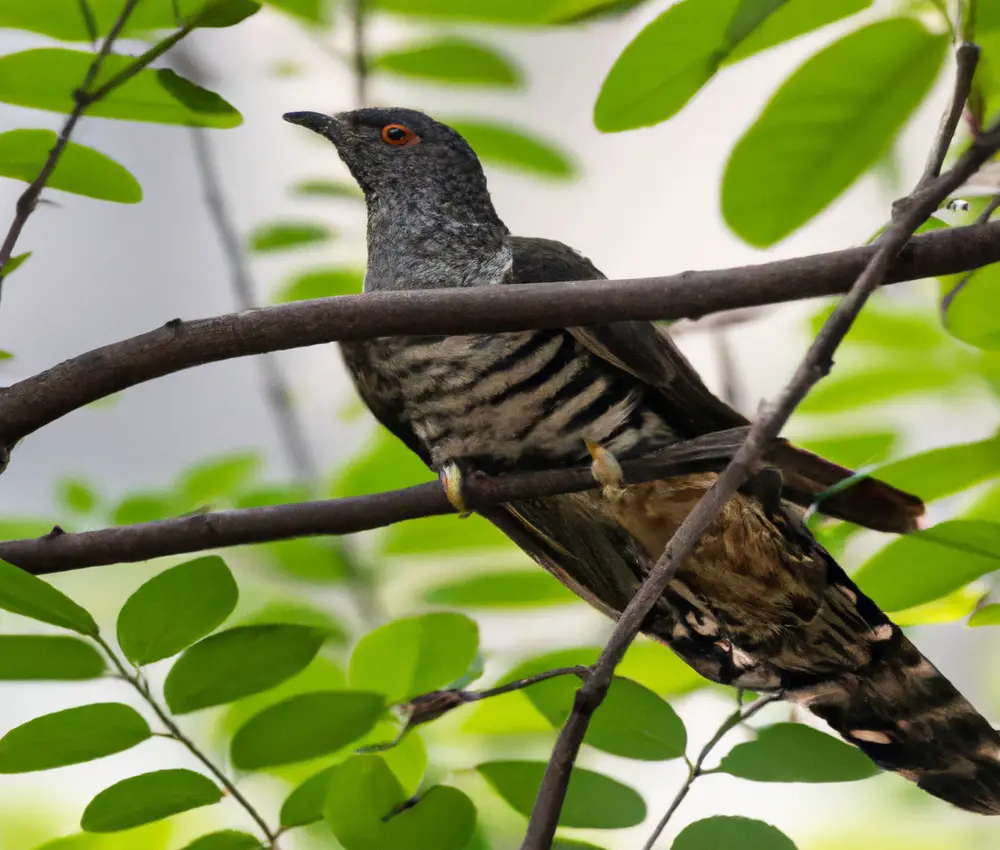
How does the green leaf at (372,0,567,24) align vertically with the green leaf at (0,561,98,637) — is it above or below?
above

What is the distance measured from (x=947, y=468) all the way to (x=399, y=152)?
1.24m

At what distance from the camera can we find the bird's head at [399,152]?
7.09 feet

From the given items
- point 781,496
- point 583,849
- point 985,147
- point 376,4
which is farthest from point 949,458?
point 376,4

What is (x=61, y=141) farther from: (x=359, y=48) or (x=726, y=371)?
(x=726, y=371)

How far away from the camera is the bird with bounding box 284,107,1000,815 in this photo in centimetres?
162

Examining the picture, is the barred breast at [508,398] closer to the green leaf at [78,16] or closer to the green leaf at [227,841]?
the green leaf at [78,16]

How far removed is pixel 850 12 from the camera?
130 cm

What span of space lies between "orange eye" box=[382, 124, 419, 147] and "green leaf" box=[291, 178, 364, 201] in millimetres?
177

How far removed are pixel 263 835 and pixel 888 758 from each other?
0.88 metres

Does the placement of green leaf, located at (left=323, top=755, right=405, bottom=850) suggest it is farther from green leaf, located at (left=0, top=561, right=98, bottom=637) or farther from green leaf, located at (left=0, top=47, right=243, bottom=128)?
green leaf, located at (left=0, top=47, right=243, bottom=128)

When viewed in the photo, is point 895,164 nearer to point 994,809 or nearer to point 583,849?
point 994,809

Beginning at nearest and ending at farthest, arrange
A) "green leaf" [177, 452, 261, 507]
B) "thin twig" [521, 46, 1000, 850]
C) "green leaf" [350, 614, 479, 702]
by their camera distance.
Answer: "thin twig" [521, 46, 1000, 850], "green leaf" [350, 614, 479, 702], "green leaf" [177, 452, 261, 507]

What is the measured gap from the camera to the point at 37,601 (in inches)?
45.2

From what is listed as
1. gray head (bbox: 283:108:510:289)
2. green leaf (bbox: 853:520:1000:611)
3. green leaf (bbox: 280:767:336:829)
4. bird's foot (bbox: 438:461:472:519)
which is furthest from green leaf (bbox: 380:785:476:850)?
gray head (bbox: 283:108:510:289)
